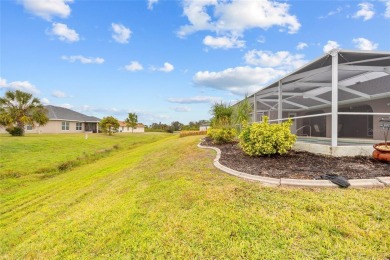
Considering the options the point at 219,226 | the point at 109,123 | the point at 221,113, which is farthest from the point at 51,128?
the point at 219,226

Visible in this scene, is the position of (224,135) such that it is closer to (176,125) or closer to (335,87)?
(335,87)

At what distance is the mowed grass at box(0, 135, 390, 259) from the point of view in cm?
271

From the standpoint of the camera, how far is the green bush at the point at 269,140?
7180 mm

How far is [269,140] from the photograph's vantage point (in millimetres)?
7215

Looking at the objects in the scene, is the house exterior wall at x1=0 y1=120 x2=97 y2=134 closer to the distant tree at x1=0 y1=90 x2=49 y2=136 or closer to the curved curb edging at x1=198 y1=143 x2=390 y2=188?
the distant tree at x1=0 y1=90 x2=49 y2=136

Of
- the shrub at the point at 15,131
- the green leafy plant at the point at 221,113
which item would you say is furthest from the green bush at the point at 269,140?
the shrub at the point at 15,131

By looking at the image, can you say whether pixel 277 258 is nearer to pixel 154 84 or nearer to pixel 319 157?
pixel 319 157

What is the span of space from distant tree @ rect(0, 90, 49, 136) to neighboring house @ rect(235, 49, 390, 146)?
3039 centimetres

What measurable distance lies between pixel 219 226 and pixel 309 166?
12.2 ft

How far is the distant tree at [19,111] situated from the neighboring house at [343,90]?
99.7 feet

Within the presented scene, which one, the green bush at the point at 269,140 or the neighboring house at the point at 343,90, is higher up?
the neighboring house at the point at 343,90

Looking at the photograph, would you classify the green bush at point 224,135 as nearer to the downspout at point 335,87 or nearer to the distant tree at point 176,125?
the downspout at point 335,87

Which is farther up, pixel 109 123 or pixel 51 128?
pixel 109 123

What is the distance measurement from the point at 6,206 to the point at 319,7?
1538cm
